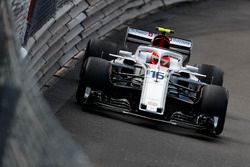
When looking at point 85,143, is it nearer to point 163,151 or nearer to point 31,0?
point 163,151

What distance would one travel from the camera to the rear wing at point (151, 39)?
1273cm

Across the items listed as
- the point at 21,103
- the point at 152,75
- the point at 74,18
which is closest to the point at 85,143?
the point at 152,75

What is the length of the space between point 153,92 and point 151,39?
8.29 ft

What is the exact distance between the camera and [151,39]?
1289cm

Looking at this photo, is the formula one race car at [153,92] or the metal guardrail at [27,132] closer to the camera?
the metal guardrail at [27,132]

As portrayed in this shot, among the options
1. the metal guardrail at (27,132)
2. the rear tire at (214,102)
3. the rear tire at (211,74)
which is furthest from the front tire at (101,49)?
the metal guardrail at (27,132)

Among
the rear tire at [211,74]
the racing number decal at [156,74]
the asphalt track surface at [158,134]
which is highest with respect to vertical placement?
the rear tire at [211,74]

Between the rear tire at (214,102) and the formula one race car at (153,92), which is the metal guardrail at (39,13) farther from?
the rear tire at (214,102)

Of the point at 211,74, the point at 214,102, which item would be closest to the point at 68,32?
the point at 211,74

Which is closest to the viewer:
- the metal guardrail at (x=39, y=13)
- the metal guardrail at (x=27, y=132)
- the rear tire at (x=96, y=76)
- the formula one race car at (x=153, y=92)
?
the metal guardrail at (x=27, y=132)

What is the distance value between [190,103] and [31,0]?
263cm

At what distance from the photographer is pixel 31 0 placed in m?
9.91

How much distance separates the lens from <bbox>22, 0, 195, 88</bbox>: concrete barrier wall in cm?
1125

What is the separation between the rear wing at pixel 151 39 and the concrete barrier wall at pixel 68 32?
107 centimetres
